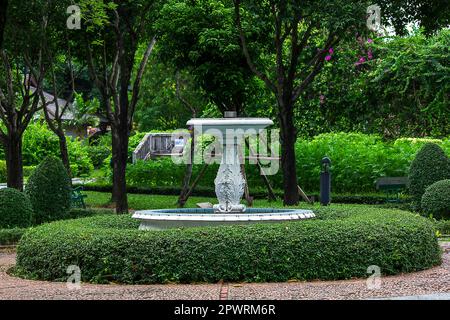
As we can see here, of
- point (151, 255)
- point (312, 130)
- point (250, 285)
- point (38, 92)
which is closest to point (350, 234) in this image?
point (250, 285)

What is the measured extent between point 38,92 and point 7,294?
14501mm

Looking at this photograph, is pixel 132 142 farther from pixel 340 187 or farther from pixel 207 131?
pixel 207 131

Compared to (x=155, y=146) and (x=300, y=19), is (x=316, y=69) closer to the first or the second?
(x=300, y=19)

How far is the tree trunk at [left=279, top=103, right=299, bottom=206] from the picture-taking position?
19203 mm

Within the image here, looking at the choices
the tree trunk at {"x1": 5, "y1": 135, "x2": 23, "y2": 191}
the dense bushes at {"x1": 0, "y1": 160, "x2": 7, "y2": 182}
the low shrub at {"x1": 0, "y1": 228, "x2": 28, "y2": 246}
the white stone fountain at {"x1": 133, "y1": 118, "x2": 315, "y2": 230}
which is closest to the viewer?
the white stone fountain at {"x1": 133, "y1": 118, "x2": 315, "y2": 230}

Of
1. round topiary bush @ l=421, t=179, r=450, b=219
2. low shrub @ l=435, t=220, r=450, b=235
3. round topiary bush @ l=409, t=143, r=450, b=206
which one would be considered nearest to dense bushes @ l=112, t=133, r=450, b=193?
round topiary bush @ l=409, t=143, r=450, b=206

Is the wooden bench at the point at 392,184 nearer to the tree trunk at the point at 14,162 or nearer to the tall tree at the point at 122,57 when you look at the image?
the tall tree at the point at 122,57

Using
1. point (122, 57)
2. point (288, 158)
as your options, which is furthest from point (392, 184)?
point (122, 57)

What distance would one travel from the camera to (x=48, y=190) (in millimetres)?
18656

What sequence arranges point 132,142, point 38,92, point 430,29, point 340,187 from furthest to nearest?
point 132,142 → point 340,187 → point 38,92 → point 430,29

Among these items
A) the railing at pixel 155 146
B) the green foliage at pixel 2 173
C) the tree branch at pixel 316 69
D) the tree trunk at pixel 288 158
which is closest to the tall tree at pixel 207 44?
the tree branch at pixel 316 69

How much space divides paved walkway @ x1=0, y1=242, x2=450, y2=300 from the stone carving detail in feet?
10.9

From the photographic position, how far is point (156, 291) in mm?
9586

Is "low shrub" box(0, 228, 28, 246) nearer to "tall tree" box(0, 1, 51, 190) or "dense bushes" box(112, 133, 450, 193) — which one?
"tall tree" box(0, 1, 51, 190)
